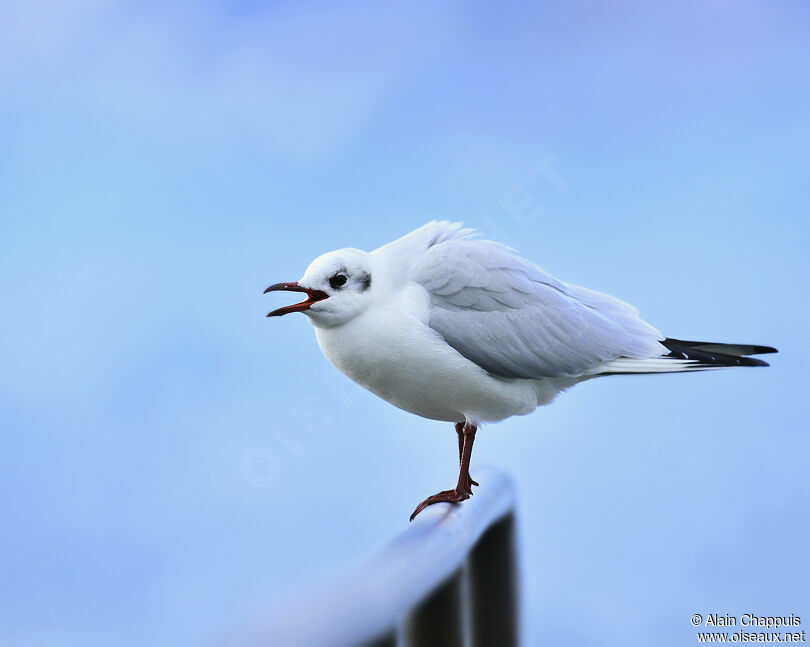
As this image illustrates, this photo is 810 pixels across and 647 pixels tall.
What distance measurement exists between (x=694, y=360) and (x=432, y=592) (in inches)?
60.5

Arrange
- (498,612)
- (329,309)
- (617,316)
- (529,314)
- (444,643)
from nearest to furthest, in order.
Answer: (444,643), (498,612), (329,309), (529,314), (617,316)

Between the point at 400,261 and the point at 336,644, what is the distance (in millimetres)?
1628

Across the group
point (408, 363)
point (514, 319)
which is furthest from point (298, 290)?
point (514, 319)

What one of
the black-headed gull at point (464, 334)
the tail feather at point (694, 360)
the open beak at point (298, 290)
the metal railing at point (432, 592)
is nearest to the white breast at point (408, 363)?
the black-headed gull at point (464, 334)

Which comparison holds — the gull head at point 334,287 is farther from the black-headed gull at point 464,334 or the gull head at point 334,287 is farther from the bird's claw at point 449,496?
the bird's claw at point 449,496

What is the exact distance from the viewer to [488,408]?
2.62 m

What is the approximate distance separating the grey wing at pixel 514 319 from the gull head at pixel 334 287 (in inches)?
7.5

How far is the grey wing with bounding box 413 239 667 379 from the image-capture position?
2590 mm

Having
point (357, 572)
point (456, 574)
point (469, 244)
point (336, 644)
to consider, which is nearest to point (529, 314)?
point (469, 244)

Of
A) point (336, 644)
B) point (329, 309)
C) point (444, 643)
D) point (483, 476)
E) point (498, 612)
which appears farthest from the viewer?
point (329, 309)

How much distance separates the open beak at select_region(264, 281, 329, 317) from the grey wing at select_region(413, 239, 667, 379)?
0.29 metres

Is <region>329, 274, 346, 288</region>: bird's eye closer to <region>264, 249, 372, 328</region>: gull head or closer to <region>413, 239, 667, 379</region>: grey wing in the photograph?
<region>264, 249, 372, 328</region>: gull head

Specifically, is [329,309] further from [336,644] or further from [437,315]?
[336,644]

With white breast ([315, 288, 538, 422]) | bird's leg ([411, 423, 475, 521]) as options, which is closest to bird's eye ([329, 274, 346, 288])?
white breast ([315, 288, 538, 422])
